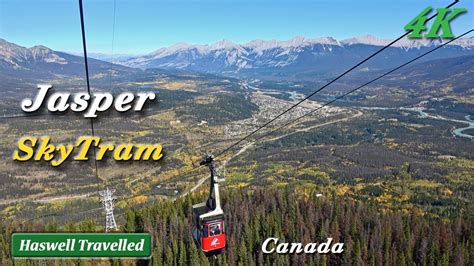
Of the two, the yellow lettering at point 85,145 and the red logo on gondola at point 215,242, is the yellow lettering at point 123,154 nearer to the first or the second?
the yellow lettering at point 85,145

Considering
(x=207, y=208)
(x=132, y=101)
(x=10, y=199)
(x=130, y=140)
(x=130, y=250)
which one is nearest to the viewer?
(x=207, y=208)

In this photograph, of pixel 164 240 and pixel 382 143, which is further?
pixel 382 143

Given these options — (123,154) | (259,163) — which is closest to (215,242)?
(123,154)

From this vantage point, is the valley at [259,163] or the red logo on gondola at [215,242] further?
the valley at [259,163]

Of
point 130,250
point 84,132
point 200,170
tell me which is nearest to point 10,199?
point 200,170

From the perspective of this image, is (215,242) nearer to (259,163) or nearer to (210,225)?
(210,225)

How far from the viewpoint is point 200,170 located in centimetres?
11375

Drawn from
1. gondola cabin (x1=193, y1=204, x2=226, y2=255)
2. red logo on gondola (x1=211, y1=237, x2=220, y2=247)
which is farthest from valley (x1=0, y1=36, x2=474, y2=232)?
red logo on gondola (x1=211, y1=237, x2=220, y2=247)

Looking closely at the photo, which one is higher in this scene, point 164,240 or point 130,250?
point 130,250

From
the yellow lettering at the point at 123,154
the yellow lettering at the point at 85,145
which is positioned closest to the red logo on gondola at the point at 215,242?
the yellow lettering at the point at 123,154

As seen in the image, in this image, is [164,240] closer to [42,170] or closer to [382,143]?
[42,170]

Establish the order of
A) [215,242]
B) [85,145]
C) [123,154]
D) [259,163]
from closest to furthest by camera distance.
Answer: [215,242] → [85,145] → [123,154] → [259,163]

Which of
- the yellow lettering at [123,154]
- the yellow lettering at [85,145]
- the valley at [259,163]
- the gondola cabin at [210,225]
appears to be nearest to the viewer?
the gondola cabin at [210,225]

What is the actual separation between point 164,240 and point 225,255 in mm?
8152
